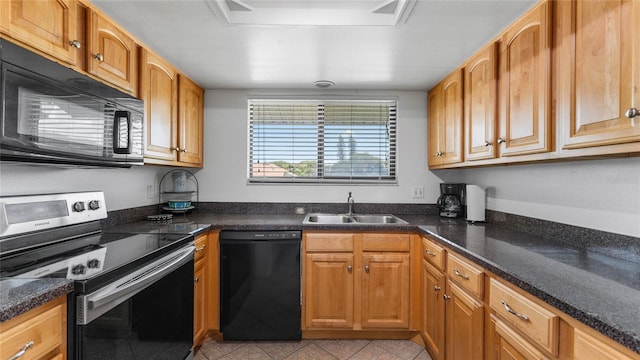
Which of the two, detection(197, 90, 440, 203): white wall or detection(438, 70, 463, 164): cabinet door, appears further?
detection(197, 90, 440, 203): white wall

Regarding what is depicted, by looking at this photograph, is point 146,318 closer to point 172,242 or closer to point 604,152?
point 172,242

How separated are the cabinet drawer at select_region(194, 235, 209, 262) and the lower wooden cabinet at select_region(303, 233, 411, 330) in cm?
72

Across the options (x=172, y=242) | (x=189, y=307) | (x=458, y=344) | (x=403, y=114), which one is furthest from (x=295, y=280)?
(x=403, y=114)

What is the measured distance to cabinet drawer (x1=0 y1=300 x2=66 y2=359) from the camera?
82cm

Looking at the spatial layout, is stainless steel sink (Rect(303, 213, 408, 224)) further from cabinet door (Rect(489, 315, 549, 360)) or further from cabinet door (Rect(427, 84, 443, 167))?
cabinet door (Rect(489, 315, 549, 360))

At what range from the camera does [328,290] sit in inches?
89.7

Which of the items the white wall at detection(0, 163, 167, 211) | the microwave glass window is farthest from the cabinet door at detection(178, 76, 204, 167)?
the microwave glass window

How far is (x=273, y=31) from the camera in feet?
5.63

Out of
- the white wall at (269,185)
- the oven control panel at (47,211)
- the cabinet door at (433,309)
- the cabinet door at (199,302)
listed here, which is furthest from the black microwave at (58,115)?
the cabinet door at (433,309)

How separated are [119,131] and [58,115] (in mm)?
332

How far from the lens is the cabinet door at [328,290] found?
7.45ft

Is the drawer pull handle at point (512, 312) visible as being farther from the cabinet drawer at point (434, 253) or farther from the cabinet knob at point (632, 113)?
the cabinet knob at point (632, 113)

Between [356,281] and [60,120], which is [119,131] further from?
[356,281]

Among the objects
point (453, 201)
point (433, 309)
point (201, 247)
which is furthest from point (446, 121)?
point (201, 247)
